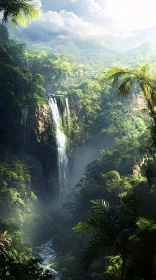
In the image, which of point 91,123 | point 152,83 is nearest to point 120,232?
point 152,83

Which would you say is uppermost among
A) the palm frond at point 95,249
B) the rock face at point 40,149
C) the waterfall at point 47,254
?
the rock face at point 40,149

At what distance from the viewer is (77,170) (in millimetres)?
35562

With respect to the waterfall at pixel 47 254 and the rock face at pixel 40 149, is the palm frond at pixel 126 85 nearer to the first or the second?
the waterfall at pixel 47 254

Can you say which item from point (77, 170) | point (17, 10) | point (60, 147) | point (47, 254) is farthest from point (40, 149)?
point (17, 10)

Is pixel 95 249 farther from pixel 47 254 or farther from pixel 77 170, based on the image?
pixel 77 170

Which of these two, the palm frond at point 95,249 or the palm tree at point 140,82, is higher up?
the palm tree at point 140,82

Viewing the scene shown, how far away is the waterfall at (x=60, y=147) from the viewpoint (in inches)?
1183

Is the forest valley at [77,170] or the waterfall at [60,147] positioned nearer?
the forest valley at [77,170]

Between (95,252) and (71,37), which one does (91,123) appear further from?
(71,37)

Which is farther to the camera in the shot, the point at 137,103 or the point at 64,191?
the point at 137,103

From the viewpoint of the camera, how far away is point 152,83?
8.52 m

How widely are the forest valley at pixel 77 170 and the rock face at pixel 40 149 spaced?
0.11 meters

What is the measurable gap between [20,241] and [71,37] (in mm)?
180785

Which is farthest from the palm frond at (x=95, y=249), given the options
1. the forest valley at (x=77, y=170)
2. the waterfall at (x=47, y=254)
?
the waterfall at (x=47, y=254)
